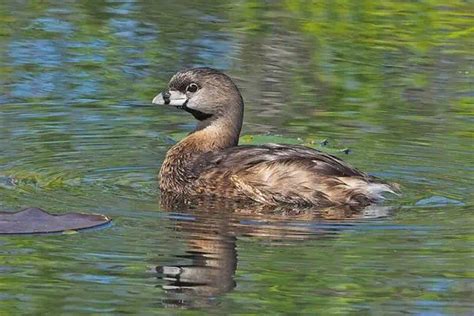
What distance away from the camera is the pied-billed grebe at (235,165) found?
1072cm

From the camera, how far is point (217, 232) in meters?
9.67

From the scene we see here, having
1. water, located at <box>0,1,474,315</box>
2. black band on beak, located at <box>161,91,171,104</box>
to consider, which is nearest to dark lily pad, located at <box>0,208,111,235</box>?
water, located at <box>0,1,474,315</box>

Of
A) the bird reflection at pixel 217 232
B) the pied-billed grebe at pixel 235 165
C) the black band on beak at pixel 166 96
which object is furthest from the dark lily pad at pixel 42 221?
the black band on beak at pixel 166 96

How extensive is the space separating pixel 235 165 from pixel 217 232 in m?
1.43

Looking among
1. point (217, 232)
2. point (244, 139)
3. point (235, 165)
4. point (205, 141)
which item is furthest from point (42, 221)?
point (244, 139)

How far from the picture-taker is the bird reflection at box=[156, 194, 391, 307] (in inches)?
332

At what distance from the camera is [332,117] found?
43.4ft

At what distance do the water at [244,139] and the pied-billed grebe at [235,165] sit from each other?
8.6 inches

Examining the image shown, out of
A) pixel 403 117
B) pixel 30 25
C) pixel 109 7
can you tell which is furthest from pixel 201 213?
pixel 109 7

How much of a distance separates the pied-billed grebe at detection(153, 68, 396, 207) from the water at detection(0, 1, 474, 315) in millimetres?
218

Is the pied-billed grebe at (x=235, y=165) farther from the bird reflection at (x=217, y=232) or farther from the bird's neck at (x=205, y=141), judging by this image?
the bird reflection at (x=217, y=232)

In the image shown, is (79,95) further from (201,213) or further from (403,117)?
(201,213)

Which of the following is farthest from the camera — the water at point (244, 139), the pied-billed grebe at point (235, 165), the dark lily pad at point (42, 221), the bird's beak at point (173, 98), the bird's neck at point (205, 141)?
the bird's beak at point (173, 98)

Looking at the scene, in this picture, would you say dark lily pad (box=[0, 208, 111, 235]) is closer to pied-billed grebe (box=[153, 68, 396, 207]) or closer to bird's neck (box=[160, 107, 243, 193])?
pied-billed grebe (box=[153, 68, 396, 207])
